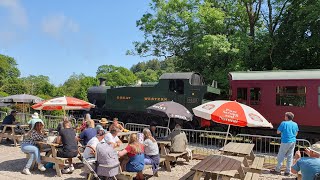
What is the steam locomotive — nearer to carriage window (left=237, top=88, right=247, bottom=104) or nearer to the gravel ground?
carriage window (left=237, top=88, right=247, bottom=104)

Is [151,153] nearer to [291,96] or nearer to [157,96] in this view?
[291,96]

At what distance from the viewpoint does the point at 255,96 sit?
13117 millimetres

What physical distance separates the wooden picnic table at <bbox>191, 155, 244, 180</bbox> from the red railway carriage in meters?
6.39

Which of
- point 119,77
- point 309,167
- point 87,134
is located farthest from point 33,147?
point 119,77

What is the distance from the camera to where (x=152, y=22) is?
21562 millimetres

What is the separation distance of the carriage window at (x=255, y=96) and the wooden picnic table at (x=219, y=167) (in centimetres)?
684

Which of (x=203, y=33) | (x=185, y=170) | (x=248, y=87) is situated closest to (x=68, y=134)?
(x=185, y=170)

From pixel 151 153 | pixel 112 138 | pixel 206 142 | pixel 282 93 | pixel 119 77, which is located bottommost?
pixel 206 142

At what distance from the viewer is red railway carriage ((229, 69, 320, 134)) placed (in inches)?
460

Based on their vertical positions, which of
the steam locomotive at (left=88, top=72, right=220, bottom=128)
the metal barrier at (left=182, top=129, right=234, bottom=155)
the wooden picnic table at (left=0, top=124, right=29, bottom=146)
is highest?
the steam locomotive at (left=88, top=72, right=220, bottom=128)

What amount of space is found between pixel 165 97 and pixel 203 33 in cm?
664

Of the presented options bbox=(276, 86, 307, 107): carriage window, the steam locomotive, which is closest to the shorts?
the steam locomotive

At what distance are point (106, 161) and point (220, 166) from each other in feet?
7.26

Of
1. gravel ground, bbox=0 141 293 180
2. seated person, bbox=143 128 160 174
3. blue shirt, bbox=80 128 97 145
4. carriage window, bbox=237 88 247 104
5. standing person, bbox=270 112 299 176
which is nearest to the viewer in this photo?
seated person, bbox=143 128 160 174
